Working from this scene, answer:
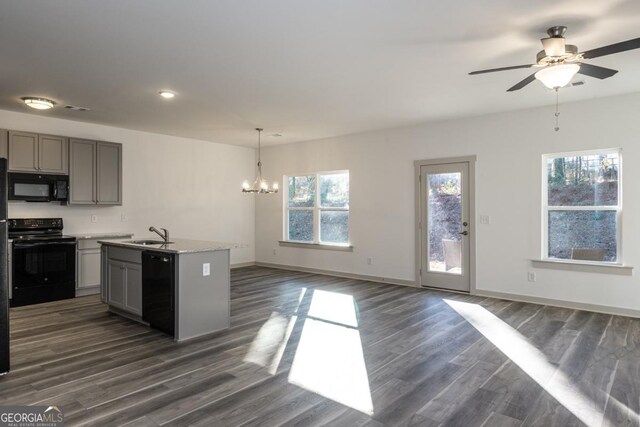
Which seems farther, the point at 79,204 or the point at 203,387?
the point at 79,204

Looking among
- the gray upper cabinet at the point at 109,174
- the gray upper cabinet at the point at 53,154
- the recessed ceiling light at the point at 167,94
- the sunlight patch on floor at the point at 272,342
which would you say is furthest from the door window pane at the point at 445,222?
the gray upper cabinet at the point at 53,154

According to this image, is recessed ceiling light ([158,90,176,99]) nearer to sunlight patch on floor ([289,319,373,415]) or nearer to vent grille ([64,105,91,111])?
vent grille ([64,105,91,111])

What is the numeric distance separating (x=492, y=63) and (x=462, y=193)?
258 cm

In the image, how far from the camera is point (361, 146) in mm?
7141

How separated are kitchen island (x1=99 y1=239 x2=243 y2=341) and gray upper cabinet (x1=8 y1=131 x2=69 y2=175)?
204 centimetres

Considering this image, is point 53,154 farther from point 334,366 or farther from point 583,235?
point 583,235

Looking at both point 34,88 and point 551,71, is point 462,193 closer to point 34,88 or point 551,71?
point 551,71

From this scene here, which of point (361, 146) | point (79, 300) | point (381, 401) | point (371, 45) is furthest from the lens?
point (361, 146)

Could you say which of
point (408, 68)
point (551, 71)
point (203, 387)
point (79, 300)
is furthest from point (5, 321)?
point (551, 71)

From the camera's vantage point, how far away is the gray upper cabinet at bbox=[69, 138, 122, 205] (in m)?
5.80

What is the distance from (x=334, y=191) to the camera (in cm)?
769

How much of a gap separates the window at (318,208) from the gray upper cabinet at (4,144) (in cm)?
475

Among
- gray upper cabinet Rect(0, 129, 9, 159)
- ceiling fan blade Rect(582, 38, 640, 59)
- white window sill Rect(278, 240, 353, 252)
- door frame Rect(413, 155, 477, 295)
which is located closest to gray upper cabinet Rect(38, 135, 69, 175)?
gray upper cabinet Rect(0, 129, 9, 159)

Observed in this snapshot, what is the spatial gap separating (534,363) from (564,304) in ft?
7.56
